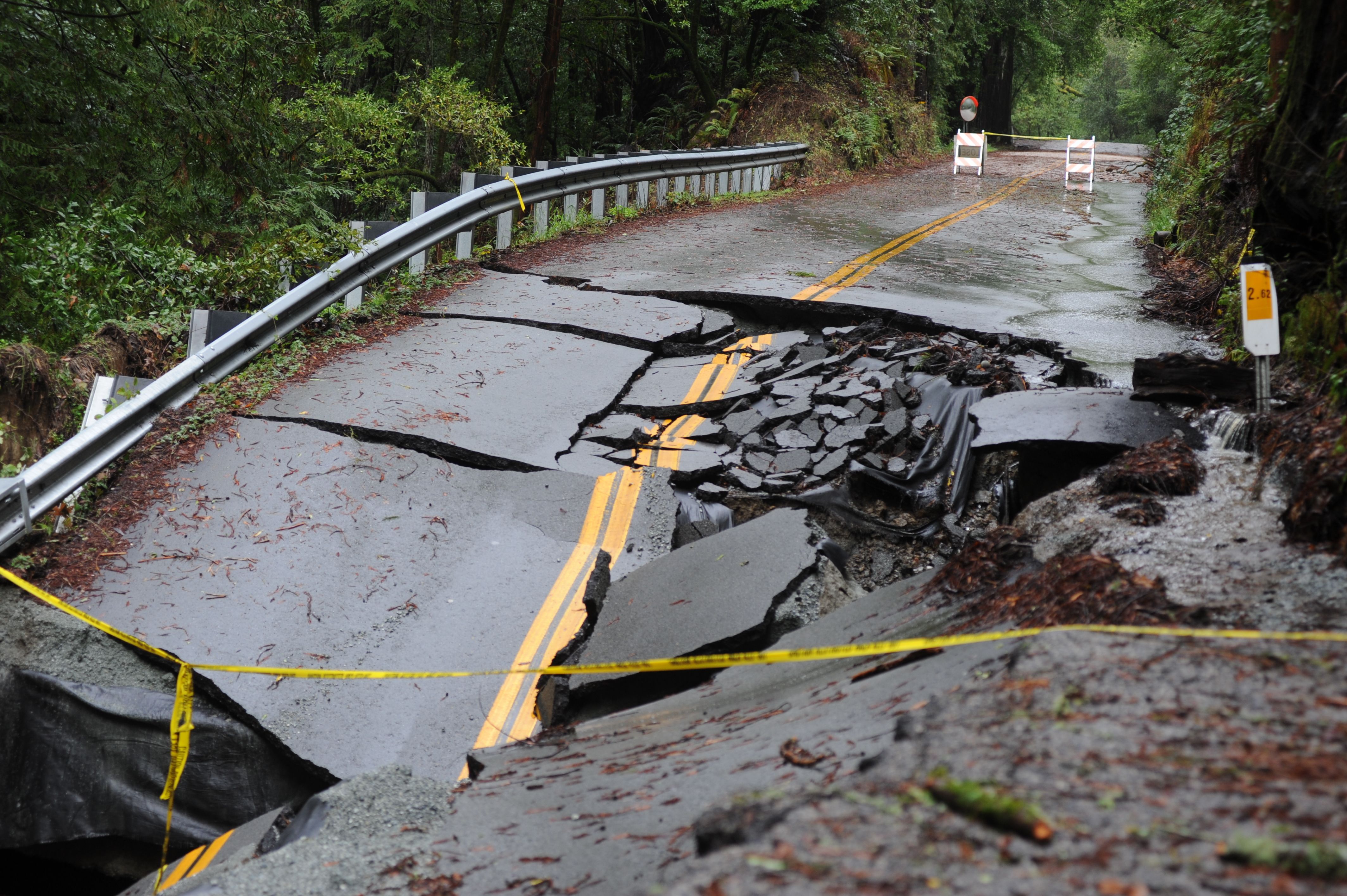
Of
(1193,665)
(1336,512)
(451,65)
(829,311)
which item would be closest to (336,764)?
(1193,665)

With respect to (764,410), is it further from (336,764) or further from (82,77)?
(82,77)

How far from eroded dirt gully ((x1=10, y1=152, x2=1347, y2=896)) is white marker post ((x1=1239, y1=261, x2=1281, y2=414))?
46 cm

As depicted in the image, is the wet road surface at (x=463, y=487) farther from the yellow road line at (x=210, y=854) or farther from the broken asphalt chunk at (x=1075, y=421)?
the broken asphalt chunk at (x=1075, y=421)

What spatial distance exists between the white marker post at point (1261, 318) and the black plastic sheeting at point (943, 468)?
1.63 metres

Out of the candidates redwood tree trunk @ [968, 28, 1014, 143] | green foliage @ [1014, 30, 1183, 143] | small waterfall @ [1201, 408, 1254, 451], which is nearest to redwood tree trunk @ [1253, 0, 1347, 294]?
small waterfall @ [1201, 408, 1254, 451]

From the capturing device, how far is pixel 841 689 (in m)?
3.79

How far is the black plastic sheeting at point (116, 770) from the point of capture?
4688 mm

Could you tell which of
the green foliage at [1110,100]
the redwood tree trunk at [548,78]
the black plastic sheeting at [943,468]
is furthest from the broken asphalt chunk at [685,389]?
the green foliage at [1110,100]

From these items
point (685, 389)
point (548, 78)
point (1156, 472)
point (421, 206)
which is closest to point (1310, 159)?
point (1156, 472)

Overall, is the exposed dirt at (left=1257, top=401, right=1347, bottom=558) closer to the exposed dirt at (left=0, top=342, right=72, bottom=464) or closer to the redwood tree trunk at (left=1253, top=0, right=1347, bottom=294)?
the redwood tree trunk at (left=1253, top=0, right=1347, bottom=294)

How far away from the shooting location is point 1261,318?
526 cm

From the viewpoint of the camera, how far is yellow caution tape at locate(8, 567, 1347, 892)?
318 cm

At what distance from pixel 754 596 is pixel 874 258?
8387mm

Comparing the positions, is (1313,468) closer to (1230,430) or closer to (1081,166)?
(1230,430)
